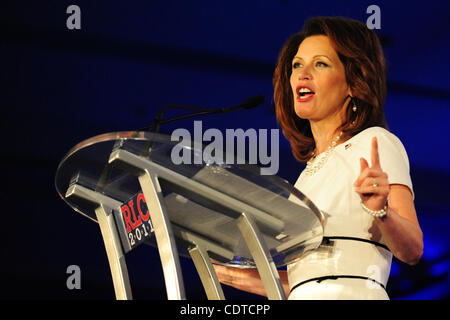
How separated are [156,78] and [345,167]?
7.10 feet

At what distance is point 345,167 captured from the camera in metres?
1.37

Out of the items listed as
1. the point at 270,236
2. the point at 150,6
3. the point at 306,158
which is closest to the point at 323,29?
the point at 306,158

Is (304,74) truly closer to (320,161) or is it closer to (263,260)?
(320,161)

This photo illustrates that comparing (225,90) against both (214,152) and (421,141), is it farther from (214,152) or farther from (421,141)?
(214,152)

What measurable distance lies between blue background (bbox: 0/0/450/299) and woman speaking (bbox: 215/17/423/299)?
56.2 inches

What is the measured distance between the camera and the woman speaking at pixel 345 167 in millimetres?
1217

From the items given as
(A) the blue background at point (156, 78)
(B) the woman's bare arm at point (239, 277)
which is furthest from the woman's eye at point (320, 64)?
(A) the blue background at point (156, 78)

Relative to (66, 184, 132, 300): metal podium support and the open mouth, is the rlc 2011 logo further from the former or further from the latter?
the open mouth

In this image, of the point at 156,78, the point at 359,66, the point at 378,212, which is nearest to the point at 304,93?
the point at 359,66

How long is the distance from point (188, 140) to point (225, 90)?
8.33ft

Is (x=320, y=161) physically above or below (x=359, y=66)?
below

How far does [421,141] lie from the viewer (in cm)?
383

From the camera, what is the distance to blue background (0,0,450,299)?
3.06m

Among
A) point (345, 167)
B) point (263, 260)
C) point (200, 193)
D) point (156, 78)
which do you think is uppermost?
point (156, 78)
